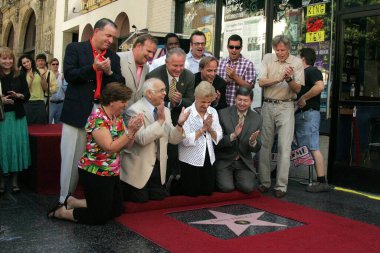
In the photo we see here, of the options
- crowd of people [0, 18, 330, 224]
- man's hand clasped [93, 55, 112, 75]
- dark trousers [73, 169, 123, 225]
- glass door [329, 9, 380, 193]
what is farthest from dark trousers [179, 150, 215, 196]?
glass door [329, 9, 380, 193]

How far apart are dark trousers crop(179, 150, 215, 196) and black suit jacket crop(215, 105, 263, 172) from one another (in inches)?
11.7

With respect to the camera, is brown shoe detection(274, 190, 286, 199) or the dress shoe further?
brown shoe detection(274, 190, 286, 199)

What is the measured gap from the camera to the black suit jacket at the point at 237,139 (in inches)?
202

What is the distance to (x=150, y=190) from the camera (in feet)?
14.8

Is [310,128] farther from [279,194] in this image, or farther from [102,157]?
[102,157]

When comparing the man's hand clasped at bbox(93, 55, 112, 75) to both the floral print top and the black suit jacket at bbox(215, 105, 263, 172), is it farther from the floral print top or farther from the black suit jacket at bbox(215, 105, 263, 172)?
the black suit jacket at bbox(215, 105, 263, 172)

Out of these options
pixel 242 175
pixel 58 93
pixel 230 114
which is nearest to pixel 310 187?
pixel 242 175

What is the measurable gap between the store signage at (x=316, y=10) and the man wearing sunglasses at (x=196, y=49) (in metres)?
1.87

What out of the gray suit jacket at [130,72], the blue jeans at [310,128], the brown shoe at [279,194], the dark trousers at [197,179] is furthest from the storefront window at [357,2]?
the gray suit jacket at [130,72]

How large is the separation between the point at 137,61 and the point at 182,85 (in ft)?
2.12

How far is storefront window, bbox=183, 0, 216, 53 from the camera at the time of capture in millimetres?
8491

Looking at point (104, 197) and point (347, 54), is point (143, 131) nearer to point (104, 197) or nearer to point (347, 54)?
point (104, 197)

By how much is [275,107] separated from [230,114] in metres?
0.60

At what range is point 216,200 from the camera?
4863 mm
